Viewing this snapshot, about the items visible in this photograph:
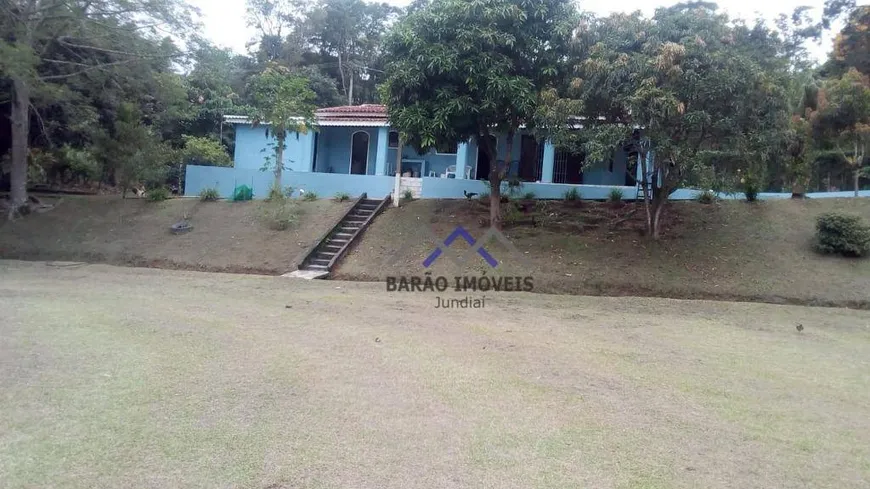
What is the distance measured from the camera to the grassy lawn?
3855 mm

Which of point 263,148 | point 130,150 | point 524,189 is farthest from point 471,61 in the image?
point 263,148

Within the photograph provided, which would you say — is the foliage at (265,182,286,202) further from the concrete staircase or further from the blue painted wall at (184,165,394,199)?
the concrete staircase

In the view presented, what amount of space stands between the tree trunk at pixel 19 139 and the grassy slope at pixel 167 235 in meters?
0.83

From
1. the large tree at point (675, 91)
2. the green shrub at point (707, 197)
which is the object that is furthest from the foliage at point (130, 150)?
the green shrub at point (707, 197)

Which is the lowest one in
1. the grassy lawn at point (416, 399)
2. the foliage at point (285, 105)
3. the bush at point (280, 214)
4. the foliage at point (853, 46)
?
the grassy lawn at point (416, 399)

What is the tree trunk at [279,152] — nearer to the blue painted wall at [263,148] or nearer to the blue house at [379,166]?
the blue house at [379,166]

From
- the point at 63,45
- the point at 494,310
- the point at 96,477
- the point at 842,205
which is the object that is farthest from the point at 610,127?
the point at 63,45

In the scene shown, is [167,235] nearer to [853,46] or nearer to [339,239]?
[339,239]

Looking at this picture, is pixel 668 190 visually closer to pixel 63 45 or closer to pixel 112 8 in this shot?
pixel 112 8

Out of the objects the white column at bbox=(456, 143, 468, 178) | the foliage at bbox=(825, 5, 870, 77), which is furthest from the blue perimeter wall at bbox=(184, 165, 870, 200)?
the foliage at bbox=(825, 5, 870, 77)

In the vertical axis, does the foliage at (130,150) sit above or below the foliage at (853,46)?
below

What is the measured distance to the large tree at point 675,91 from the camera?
11078 mm

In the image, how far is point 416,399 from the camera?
5.23 metres

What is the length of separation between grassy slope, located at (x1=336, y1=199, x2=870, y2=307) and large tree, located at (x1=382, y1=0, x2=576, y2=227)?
291 cm
